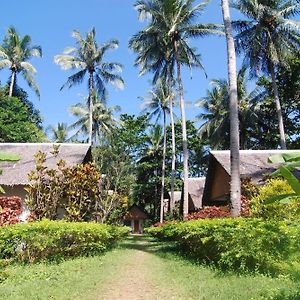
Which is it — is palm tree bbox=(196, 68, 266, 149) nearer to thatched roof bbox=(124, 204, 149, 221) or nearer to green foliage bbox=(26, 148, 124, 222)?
thatched roof bbox=(124, 204, 149, 221)

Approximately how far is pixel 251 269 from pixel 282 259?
1137mm

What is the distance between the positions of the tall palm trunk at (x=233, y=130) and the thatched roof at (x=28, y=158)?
7.81 metres

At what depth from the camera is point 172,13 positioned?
64.5ft

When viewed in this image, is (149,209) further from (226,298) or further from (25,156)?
(226,298)

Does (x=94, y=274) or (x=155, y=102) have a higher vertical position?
(x=155, y=102)

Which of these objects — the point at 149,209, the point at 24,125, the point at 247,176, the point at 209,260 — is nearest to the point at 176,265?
the point at 209,260

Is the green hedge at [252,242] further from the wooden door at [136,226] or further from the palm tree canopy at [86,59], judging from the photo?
the wooden door at [136,226]

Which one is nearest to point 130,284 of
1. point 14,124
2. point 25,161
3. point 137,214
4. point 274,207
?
point 274,207

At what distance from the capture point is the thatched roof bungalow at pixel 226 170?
52.6ft

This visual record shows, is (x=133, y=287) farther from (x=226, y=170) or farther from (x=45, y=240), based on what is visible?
(x=226, y=170)

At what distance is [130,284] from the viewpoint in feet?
24.5

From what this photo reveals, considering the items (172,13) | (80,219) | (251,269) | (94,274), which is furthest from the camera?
(172,13)

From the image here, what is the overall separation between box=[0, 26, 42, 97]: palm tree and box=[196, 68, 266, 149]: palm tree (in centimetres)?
1553

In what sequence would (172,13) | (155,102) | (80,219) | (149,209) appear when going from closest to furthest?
(80,219) < (172,13) < (155,102) < (149,209)
